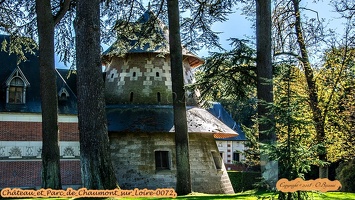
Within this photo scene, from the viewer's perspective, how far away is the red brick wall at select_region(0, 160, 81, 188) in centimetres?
1977

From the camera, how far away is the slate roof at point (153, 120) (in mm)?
19406

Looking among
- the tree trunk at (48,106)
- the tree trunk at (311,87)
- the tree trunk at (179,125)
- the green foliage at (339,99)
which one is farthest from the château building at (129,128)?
the green foliage at (339,99)

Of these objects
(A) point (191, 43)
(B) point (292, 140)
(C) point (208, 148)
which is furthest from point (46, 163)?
(C) point (208, 148)

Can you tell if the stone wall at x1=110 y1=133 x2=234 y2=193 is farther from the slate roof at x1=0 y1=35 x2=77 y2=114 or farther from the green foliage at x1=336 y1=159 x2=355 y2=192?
the green foliage at x1=336 y1=159 x2=355 y2=192

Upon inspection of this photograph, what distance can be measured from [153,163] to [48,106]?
25.2ft

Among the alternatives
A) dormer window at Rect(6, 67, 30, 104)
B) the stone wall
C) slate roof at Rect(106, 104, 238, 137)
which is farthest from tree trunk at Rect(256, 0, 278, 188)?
dormer window at Rect(6, 67, 30, 104)

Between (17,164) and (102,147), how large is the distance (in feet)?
41.3

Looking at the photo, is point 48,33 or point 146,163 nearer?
point 48,33

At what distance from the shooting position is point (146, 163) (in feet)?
63.9

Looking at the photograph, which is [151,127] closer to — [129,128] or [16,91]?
[129,128]

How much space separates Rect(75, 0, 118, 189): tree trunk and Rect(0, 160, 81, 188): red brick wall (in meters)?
12.1

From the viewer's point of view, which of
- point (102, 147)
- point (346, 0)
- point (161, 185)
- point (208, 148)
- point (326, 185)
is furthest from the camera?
point (208, 148)

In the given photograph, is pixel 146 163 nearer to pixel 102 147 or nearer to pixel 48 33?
pixel 48 33

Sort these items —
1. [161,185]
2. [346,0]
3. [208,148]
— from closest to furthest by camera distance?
[346,0] → [161,185] → [208,148]
